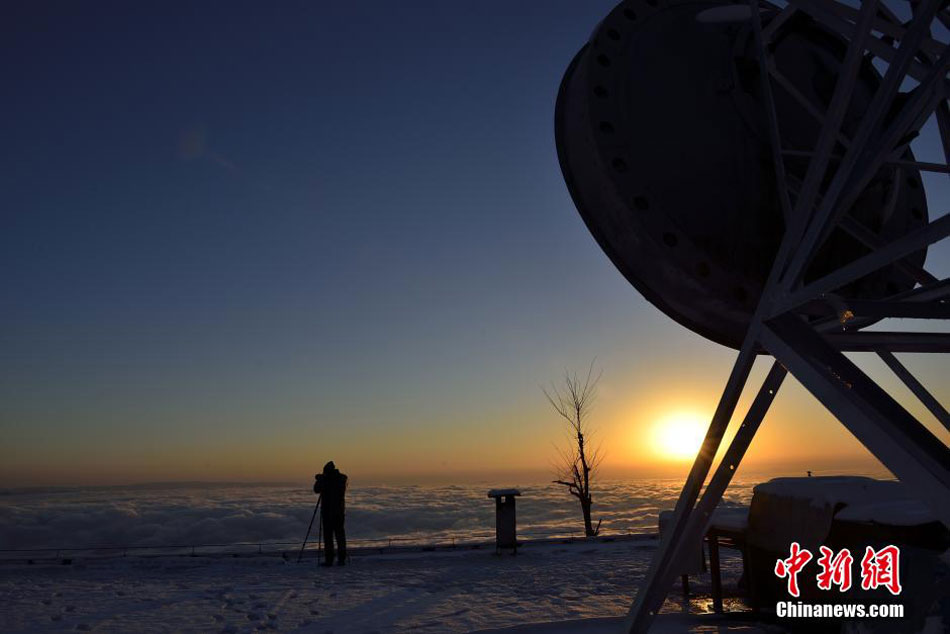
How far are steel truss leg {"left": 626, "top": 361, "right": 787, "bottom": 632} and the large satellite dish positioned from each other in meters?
0.01

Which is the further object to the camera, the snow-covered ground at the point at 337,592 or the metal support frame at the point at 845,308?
the snow-covered ground at the point at 337,592

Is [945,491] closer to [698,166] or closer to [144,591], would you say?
[698,166]

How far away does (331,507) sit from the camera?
1332 cm

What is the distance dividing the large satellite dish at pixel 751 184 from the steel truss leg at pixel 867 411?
0.01 m

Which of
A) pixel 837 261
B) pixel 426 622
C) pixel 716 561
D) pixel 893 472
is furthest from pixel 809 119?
pixel 426 622

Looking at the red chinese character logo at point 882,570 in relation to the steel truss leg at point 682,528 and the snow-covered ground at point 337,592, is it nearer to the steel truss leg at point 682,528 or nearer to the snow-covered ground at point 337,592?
the steel truss leg at point 682,528

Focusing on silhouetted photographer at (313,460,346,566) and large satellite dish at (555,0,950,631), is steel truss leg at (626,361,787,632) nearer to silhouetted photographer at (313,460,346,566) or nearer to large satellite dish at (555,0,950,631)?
large satellite dish at (555,0,950,631)

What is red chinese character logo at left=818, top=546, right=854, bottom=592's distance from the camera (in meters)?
4.89

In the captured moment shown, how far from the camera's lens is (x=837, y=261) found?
5707 mm

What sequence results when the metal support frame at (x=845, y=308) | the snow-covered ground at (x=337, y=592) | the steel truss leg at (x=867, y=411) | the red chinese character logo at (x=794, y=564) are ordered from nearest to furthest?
the steel truss leg at (x=867, y=411) → the metal support frame at (x=845, y=308) → the red chinese character logo at (x=794, y=564) → the snow-covered ground at (x=337, y=592)

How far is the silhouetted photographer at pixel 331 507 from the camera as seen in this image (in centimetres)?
1293

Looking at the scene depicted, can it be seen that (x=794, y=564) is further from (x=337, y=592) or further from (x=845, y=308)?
(x=337, y=592)

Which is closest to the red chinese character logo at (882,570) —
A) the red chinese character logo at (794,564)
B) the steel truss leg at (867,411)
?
the steel truss leg at (867,411)

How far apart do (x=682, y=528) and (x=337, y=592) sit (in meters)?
6.69
